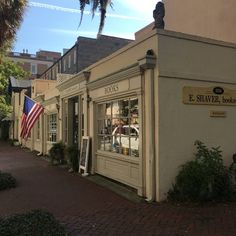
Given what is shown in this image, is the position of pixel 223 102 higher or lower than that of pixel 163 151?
higher

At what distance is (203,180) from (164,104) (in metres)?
1.84

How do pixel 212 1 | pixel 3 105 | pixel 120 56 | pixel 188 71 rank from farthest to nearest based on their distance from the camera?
pixel 3 105, pixel 212 1, pixel 120 56, pixel 188 71

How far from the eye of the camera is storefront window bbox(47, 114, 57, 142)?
1898 centimetres

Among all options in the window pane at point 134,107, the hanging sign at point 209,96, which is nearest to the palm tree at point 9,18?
the window pane at point 134,107

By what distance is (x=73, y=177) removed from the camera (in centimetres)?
1266

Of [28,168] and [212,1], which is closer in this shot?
[212,1]

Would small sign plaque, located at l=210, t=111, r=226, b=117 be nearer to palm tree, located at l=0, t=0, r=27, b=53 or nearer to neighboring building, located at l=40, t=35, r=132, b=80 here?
palm tree, located at l=0, t=0, r=27, b=53

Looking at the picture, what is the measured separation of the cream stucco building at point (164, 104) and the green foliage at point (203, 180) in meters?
0.29

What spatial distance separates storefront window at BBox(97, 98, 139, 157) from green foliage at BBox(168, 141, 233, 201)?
1.57 meters

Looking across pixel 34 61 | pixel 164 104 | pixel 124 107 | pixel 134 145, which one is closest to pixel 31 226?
pixel 164 104

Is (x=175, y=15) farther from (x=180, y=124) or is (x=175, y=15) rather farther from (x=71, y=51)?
(x=71, y=51)

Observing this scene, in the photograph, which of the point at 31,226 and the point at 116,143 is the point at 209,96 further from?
the point at 31,226

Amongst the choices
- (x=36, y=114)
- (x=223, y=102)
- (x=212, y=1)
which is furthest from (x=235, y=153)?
(x=36, y=114)

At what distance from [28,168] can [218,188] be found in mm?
8800
